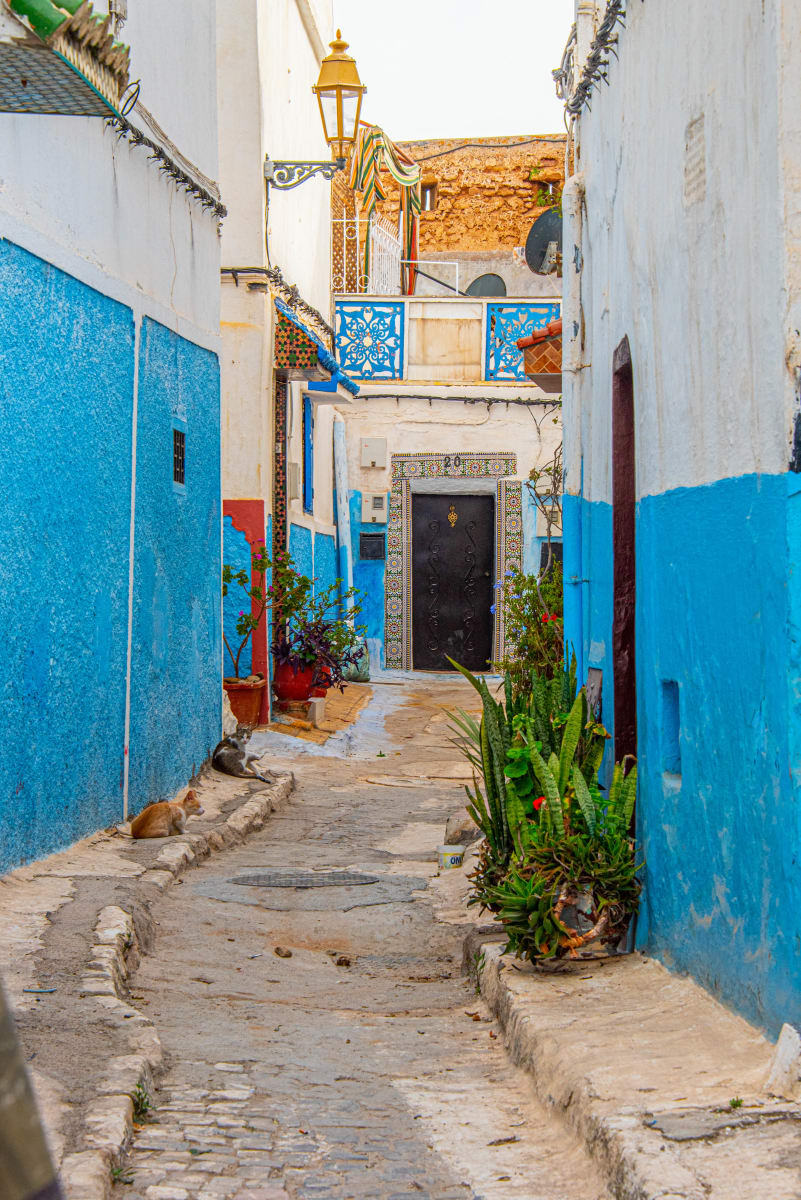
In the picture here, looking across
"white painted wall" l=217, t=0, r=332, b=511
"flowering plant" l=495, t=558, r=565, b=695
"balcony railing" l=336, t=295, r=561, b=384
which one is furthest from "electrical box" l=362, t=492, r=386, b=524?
"flowering plant" l=495, t=558, r=565, b=695

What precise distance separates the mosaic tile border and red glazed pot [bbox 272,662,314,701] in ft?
17.9

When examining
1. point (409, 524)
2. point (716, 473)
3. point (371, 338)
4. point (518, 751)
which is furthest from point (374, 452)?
point (716, 473)

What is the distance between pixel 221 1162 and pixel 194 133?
7364 millimetres

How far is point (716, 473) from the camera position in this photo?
3.81 m

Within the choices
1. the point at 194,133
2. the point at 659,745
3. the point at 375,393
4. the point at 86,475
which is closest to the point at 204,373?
the point at 194,133

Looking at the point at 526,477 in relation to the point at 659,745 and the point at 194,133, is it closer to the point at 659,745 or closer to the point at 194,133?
the point at 194,133

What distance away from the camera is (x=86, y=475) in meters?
6.60

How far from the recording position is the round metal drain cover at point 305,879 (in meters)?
6.65

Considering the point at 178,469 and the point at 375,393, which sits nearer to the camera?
the point at 178,469

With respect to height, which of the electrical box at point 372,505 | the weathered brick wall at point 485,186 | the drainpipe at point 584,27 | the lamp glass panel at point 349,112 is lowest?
the electrical box at point 372,505

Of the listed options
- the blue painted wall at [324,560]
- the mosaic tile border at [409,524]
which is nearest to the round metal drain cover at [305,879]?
the blue painted wall at [324,560]

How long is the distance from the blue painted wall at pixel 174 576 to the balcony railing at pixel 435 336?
312 inches

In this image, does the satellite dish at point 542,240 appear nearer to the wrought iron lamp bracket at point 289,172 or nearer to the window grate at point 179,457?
the wrought iron lamp bracket at point 289,172

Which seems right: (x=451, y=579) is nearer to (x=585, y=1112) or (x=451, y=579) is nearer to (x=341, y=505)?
(x=341, y=505)
